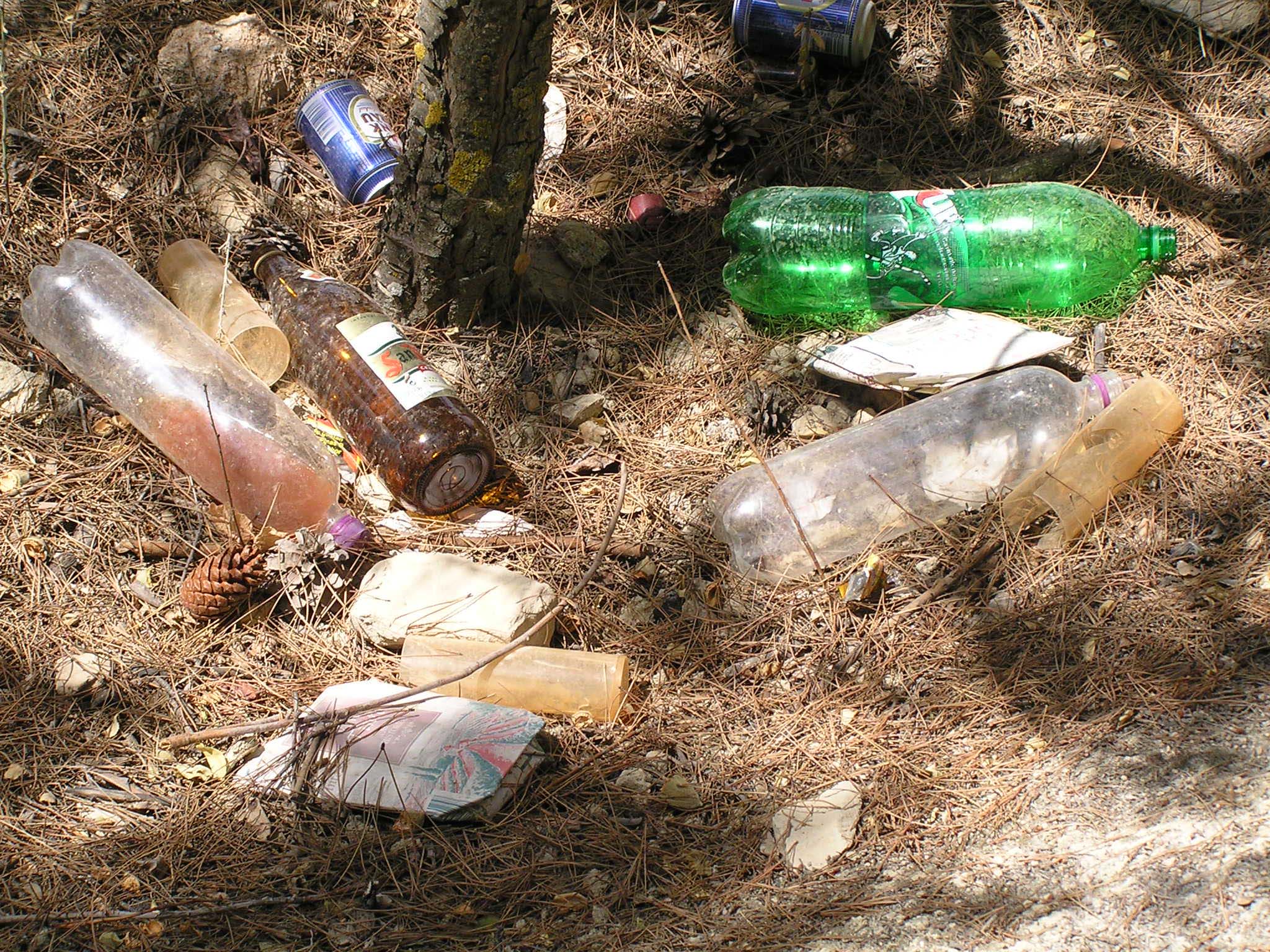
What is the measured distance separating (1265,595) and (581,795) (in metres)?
1.36

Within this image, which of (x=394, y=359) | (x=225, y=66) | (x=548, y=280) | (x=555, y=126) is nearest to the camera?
(x=394, y=359)

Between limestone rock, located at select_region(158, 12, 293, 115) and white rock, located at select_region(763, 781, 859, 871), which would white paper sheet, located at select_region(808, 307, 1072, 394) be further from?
limestone rock, located at select_region(158, 12, 293, 115)

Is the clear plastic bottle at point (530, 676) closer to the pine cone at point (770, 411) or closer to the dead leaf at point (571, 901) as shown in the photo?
the dead leaf at point (571, 901)

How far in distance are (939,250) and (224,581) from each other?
193cm

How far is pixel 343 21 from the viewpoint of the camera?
9.96 ft

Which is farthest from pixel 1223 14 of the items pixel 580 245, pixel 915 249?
pixel 580 245

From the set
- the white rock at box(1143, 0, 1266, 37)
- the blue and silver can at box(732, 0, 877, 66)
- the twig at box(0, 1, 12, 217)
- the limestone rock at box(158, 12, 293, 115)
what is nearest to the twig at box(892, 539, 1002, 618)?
the blue and silver can at box(732, 0, 877, 66)

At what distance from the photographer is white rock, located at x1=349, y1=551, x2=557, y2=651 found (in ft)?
6.72

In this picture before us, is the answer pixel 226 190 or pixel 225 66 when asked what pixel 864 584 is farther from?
pixel 225 66

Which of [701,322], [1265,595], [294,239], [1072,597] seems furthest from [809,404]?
[294,239]

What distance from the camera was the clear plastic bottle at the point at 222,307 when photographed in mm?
2488

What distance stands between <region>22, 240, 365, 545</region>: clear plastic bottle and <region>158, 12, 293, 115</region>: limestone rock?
645 millimetres

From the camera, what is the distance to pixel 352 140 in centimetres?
276

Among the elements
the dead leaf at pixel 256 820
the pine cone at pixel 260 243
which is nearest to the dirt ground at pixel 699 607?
the dead leaf at pixel 256 820
